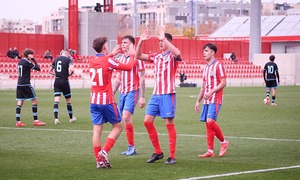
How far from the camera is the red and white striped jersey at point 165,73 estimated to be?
12.2 meters

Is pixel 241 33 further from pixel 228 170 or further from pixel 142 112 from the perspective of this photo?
pixel 228 170

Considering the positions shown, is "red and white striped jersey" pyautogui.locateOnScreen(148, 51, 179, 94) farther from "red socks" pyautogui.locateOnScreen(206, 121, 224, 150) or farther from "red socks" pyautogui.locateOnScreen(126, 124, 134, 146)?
"red socks" pyautogui.locateOnScreen(126, 124, 134, 146)

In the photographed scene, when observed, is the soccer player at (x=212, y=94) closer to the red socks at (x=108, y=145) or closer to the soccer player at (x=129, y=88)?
the soccer player at (x=129, y=88)

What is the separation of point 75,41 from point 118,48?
42938 millimetres

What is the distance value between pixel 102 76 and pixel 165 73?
1.31 m

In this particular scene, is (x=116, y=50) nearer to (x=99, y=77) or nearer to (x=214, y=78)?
(x=99, y=77)

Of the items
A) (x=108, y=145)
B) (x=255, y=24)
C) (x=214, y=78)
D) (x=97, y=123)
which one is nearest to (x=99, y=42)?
(x=97, y=123)

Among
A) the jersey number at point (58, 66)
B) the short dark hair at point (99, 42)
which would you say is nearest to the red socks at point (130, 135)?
the short dark hair at point (99, 42)

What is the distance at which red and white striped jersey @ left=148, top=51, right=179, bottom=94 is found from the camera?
480 inches

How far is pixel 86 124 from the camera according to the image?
65.6ft

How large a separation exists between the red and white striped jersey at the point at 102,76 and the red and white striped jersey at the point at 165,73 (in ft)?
3.02

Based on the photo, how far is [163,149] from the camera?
14.1 meters

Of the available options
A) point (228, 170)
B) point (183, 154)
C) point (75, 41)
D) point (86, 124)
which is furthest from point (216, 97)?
point (75, 41)

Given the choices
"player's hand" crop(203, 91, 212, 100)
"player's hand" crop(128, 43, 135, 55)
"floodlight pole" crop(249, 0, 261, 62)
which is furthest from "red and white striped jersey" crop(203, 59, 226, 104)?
"floodlight pole" crop(249, 0, 261, 62)
